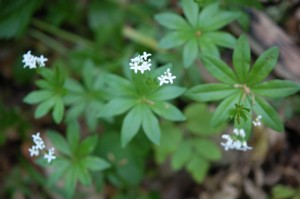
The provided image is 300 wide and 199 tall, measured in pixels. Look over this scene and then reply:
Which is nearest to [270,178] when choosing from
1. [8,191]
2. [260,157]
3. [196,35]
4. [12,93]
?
[260,157]

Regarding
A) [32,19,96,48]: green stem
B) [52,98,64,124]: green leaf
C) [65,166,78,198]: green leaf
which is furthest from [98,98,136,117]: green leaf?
[32,19,96,48]: green stem

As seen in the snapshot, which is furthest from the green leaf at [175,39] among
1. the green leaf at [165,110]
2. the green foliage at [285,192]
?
the green foliage at [285,192]

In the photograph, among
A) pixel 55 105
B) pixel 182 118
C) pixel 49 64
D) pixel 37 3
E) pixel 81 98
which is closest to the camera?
pixel 182 118

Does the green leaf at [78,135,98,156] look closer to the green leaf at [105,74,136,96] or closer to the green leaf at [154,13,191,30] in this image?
the green leaf at [105,74,136,96]

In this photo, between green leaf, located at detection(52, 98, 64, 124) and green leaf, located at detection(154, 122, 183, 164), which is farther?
green leaf, located at detection(154, 122, 183, 164)

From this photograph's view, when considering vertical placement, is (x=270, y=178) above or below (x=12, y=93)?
below

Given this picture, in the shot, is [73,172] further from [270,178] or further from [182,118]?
[270,178]
